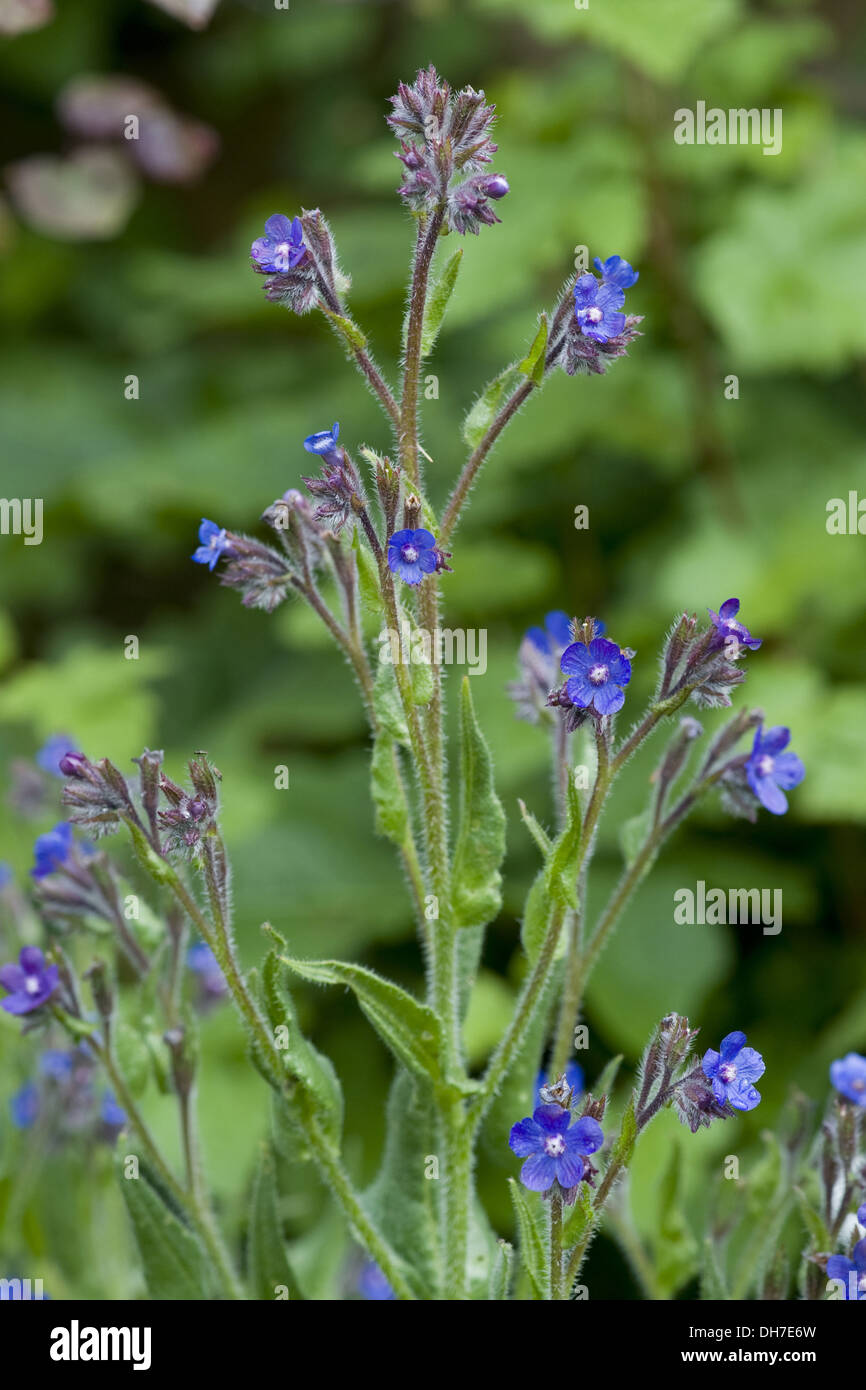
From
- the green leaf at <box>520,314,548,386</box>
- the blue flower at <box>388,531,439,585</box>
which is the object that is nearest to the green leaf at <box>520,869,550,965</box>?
the blue flower at <box>388,531,439,585</box>

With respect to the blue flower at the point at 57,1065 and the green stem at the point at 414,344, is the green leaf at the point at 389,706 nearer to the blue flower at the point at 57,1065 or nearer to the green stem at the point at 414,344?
the green stem at the point at 414,344

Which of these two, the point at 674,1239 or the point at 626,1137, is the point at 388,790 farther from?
the point at 674,1239

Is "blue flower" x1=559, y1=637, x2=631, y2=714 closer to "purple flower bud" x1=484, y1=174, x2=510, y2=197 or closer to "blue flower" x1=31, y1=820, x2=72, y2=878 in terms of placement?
"purple flower bud" x1=484, y1=174, x2=510, y2=197

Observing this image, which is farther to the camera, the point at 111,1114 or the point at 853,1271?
the point at 111,1114

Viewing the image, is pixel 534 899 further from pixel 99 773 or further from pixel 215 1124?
pixel 215 1124

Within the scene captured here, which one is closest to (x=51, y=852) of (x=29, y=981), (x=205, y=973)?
(x=29, y=981)

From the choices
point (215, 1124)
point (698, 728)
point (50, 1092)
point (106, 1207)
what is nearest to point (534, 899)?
point (698, 728)
